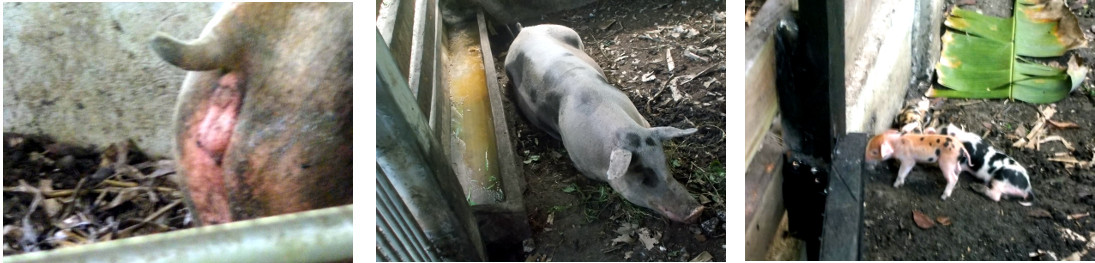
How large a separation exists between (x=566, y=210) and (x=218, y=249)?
122cm

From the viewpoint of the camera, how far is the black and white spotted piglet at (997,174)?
81.3 inches

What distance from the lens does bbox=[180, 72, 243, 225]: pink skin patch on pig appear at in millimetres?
1146

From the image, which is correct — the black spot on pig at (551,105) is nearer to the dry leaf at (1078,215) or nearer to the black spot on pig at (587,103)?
the black spot on pig at (587,103)

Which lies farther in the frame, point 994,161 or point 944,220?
point 994,161

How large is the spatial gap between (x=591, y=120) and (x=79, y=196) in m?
1.50

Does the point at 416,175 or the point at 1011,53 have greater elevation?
the point at 416,175

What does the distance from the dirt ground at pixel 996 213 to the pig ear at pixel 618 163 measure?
65 cm

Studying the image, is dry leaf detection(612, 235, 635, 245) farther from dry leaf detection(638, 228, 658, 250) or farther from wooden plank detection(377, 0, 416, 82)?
wooden plank detection(377, 0, 416, 82)

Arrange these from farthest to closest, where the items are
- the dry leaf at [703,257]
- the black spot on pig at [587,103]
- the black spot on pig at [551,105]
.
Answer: the black spot on pig at [551,105] < the black spot on pig at [587,103] < the dry leaf at [703,257]

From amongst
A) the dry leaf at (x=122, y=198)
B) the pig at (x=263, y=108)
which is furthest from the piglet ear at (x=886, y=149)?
the dry leaf at (x=122, y=198)

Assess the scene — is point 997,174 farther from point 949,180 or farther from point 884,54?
point 884,54

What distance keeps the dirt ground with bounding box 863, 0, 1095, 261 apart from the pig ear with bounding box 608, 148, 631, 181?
650 millimetres

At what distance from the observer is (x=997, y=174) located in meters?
2.08

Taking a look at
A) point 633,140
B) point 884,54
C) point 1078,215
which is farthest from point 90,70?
point 1078,215
